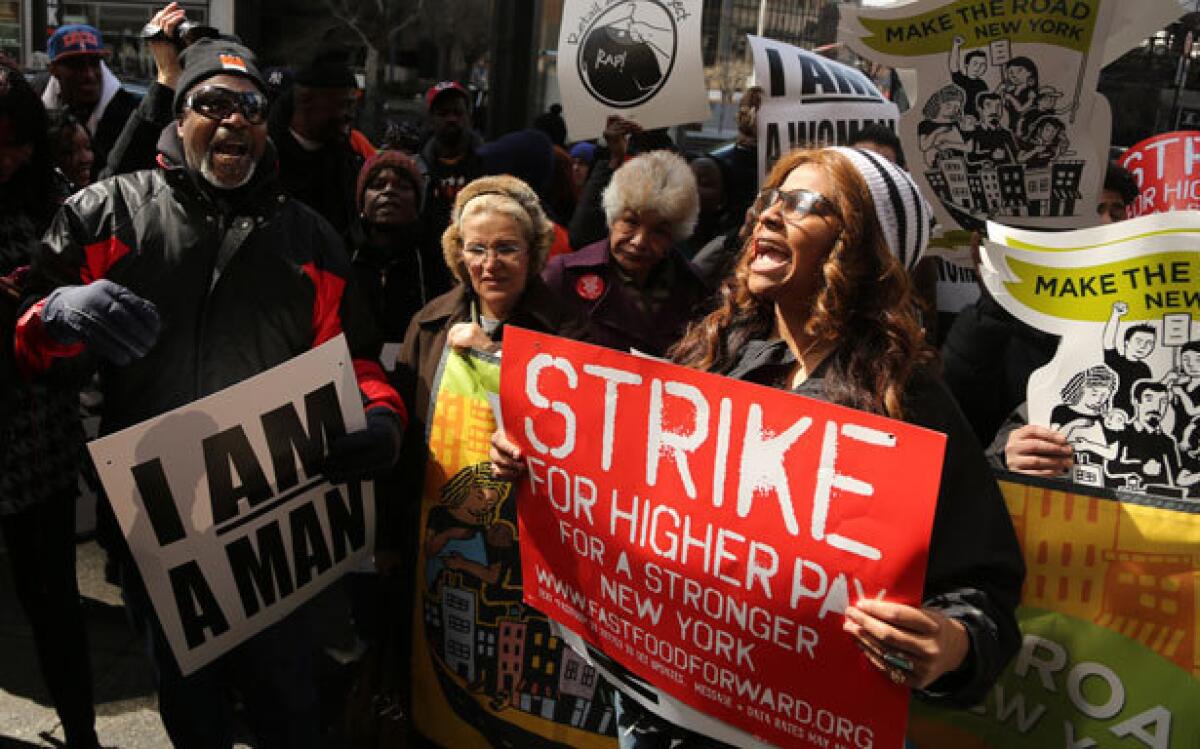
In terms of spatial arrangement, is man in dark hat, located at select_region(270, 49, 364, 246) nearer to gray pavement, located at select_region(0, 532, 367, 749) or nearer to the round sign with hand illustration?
the round sign with hand illustration

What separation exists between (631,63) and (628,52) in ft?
0.16

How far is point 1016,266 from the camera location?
222 centimetres

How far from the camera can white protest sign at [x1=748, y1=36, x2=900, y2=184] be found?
3.89 metres

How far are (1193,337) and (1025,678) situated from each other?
0.77 meters

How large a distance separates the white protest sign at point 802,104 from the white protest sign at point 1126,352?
174cm

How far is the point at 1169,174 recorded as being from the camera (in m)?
3.77

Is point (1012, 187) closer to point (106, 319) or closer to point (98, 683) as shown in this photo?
point (106, 319)

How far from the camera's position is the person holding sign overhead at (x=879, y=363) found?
5.09 ft

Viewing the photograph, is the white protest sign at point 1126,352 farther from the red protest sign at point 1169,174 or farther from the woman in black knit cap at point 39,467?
the woman in black knit cap at point 39,467

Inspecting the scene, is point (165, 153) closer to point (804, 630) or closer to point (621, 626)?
point (621, 626)

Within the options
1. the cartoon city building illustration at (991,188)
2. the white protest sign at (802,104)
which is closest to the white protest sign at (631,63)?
the white protest sign at (802,104)

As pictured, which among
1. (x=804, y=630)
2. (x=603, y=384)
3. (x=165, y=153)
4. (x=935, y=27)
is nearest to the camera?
(x=804, y=630)

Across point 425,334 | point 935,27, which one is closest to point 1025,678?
point 425,334

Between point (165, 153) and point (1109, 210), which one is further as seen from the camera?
point (1109, 210)
